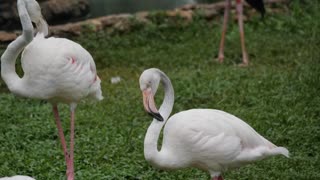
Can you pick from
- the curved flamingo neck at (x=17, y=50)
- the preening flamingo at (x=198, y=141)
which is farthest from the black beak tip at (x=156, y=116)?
the curved flamingo neck at (x=17, y=50)

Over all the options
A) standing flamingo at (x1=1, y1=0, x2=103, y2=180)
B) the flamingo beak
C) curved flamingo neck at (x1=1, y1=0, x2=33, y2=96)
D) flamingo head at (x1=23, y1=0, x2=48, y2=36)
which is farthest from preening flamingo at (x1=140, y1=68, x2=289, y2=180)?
flamingo head at (x1=23, y1=0, x2=48, y2=36)

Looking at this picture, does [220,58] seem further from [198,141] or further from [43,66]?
[198,141]

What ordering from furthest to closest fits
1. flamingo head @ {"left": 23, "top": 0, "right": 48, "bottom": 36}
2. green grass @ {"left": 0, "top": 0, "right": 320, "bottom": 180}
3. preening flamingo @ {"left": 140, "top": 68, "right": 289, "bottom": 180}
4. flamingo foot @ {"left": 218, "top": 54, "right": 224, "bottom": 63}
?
flamingo foot @ {"left": 218, "top": 54, "right": 224, "bottom": 63}, green grass @ {"left": 0, "top": 0, "right": 320, "bottom": 180}, flamingo head @ {"left": 23, "top": 0, "right": 48, "bottom": 36}, preening flamingo @ {"left": 140, "top": 68, "right": 289, "bottom": 180}

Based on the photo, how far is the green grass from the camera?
5723 millimetres

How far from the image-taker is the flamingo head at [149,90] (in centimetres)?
452

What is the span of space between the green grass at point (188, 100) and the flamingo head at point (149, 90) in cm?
108

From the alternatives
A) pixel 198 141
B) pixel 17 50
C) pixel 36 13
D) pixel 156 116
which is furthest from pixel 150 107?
pixel 36 13

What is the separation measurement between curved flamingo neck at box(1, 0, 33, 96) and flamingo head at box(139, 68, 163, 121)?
0.86m

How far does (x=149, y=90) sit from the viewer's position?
15.0 ft

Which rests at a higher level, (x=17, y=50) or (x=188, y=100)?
(x=17, y=50)

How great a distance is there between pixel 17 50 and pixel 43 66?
8.0 inches

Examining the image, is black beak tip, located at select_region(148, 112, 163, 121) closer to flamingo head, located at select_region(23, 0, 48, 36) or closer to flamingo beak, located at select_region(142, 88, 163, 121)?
flamingo beak, located at select_region(142, 88, 163, 121)

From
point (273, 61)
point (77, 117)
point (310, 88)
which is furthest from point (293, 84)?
point (77, 117)

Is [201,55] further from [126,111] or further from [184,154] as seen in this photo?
[184,154]
